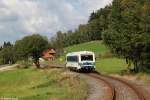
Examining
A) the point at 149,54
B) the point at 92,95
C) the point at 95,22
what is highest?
the point at 95,22

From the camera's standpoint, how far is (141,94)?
30812mm

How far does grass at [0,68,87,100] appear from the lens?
3141 centimetres

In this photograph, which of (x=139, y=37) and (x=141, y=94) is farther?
(x=139, y=37)

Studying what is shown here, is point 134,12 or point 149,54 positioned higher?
point 134,12

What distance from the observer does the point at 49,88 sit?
4244 centimetres

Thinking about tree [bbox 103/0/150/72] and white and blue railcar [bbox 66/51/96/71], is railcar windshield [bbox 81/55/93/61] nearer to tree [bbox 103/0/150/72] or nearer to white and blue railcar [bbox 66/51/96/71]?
white and blue railcar [bbox 66/51/96/71]

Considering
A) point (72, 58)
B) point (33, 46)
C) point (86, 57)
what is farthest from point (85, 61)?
point (33, 46)

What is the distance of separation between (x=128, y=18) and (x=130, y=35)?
2.21 metres

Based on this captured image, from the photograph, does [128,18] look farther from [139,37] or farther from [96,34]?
[96,34]

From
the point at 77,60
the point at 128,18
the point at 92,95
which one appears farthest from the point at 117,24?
the point at 92,95

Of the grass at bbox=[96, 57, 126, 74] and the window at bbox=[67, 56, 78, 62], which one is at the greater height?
the window at bbox=[67, 56, 78, 62]

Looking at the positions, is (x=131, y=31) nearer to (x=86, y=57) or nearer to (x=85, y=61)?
(x=85, y=61)

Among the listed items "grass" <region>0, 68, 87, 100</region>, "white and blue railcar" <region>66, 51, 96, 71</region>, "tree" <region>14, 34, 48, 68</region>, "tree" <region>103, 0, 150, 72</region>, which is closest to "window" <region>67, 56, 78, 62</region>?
"white and blue railcar" <region>66, 51, 96, 71</region>

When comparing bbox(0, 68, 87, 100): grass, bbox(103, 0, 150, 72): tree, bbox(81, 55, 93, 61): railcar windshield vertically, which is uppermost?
bbox(103, 0, 150, 72): tree
